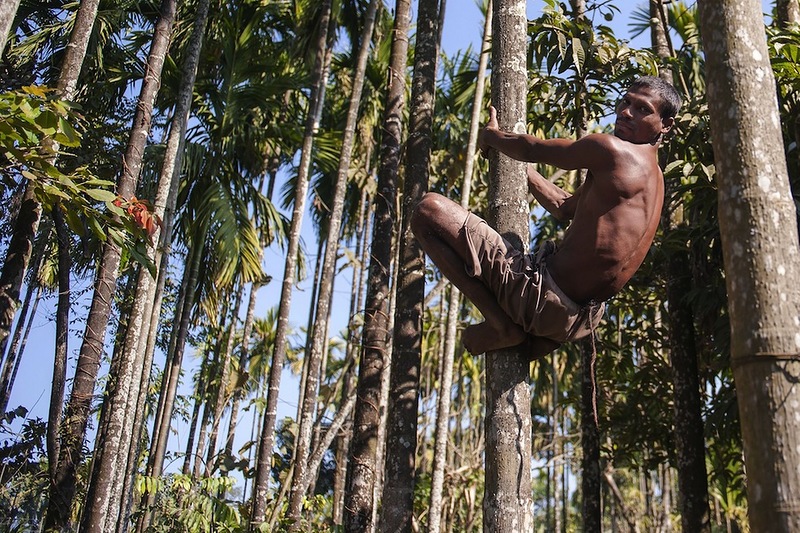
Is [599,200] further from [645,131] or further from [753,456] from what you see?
[753,456]

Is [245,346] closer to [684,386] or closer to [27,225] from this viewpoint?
[27,225]

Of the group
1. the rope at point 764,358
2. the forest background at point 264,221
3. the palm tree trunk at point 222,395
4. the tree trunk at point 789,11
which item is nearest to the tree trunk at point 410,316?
the forest background at point 264,221

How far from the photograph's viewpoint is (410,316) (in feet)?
21.1

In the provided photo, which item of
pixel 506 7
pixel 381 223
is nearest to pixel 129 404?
pixel 381 223

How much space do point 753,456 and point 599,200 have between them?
1.42m

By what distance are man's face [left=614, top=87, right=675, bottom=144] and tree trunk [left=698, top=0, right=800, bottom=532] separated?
641mm

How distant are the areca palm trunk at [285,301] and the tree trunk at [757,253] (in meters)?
6.76

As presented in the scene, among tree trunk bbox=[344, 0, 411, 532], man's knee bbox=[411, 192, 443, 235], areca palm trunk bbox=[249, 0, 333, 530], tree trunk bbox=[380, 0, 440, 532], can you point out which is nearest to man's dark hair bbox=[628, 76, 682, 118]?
man's knee bbox=[411, 192, 443, 235]

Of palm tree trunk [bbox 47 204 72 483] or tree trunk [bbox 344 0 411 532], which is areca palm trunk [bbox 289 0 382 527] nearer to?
tree trunk [bbox 344 0 411 532]

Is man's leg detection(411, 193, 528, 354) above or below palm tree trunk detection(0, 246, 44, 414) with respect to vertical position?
below

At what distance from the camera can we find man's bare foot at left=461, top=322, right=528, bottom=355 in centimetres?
328

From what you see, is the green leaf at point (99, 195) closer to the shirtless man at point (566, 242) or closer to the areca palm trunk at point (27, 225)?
the shirtless man at point (566, 242)

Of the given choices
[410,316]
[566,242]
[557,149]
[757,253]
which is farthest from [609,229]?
[410,316]

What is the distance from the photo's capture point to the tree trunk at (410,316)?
5984mm
